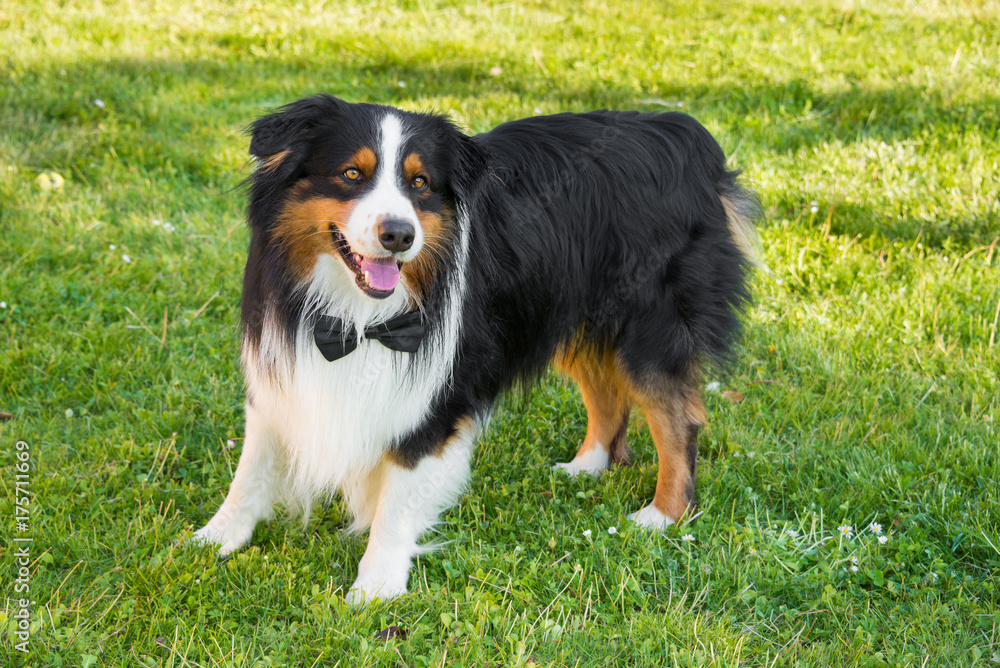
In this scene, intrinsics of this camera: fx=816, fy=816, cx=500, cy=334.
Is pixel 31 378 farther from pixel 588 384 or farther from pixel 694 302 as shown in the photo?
pixel 694 302

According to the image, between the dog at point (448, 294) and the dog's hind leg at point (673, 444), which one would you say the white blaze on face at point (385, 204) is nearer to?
the dog at point (448, 294)

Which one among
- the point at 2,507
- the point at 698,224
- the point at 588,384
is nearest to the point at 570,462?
the point at 588,384

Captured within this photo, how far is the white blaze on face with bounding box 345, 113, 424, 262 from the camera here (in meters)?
2.46

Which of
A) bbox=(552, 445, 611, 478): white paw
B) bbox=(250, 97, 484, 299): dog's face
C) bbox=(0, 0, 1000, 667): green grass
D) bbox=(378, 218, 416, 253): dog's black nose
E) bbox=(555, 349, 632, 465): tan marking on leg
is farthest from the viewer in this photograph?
bbox=(552, 445, 611, 478): white paw

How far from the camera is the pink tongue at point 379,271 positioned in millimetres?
2570

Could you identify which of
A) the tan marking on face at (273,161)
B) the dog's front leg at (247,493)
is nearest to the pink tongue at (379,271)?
the tan marking on face at (273,161)

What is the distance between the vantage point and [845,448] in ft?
12.5

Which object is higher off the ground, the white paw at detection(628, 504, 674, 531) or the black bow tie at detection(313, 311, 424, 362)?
the black bow tie at detection(313, 311, 424, 362)

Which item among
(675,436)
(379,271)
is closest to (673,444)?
(675,436)

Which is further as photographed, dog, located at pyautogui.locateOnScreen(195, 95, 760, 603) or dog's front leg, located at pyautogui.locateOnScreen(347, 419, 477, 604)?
dog's front leg, located at pyautogui.locateOnScreen(347, 419, 477, 604)

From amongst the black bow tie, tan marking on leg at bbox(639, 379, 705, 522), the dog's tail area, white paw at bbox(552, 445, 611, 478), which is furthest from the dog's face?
white paw at bbox(552, 445, 611, 478)

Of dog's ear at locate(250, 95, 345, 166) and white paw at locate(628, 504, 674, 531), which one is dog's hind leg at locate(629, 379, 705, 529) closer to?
white paw at locate(628, 504, 674, 531)

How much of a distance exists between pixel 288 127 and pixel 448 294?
0.76 meters

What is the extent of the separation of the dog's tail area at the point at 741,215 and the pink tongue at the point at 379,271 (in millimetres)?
1578
